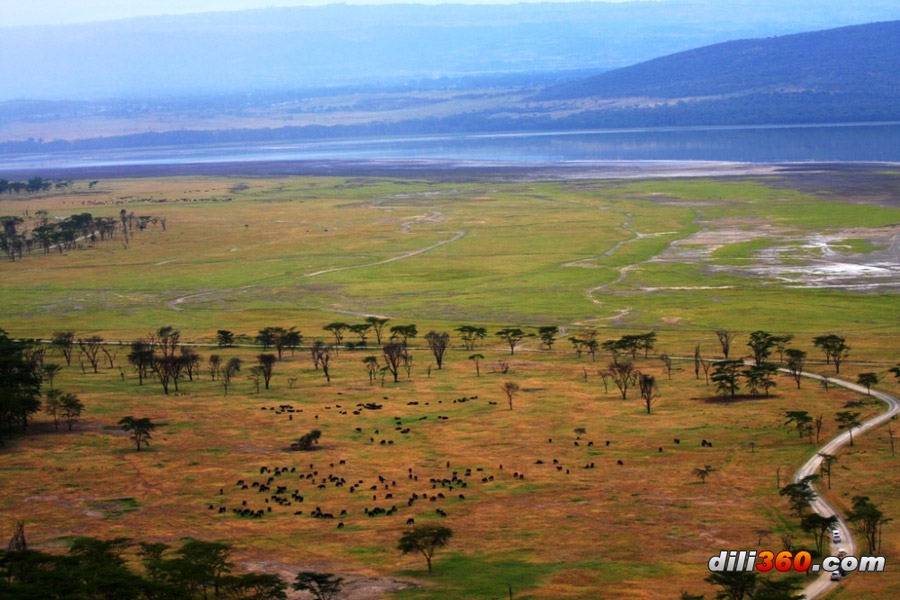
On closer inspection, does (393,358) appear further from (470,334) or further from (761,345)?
(761,345)

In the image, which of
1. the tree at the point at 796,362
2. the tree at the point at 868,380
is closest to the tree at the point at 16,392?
the tree at the point at 796,362

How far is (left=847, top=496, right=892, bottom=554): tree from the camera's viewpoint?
4566cm

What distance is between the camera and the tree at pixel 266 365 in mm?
87375

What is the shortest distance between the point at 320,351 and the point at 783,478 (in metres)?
47.5

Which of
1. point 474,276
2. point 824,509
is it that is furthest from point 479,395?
point 474,276

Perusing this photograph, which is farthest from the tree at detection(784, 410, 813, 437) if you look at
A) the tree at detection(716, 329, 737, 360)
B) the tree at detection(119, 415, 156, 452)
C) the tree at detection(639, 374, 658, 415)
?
the tree at detection(119, 415, 156, 452)

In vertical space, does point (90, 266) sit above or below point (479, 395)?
above

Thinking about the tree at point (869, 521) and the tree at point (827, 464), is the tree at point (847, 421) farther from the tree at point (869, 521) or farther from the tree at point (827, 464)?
the tree at point (869, 521)

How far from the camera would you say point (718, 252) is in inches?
5694

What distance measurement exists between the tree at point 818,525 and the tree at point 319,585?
794 inches

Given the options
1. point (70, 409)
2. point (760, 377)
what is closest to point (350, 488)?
point (70, 409)

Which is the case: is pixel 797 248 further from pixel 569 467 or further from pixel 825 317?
pixel 569 467

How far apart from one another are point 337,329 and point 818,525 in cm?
6511

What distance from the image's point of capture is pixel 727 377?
255 ft
